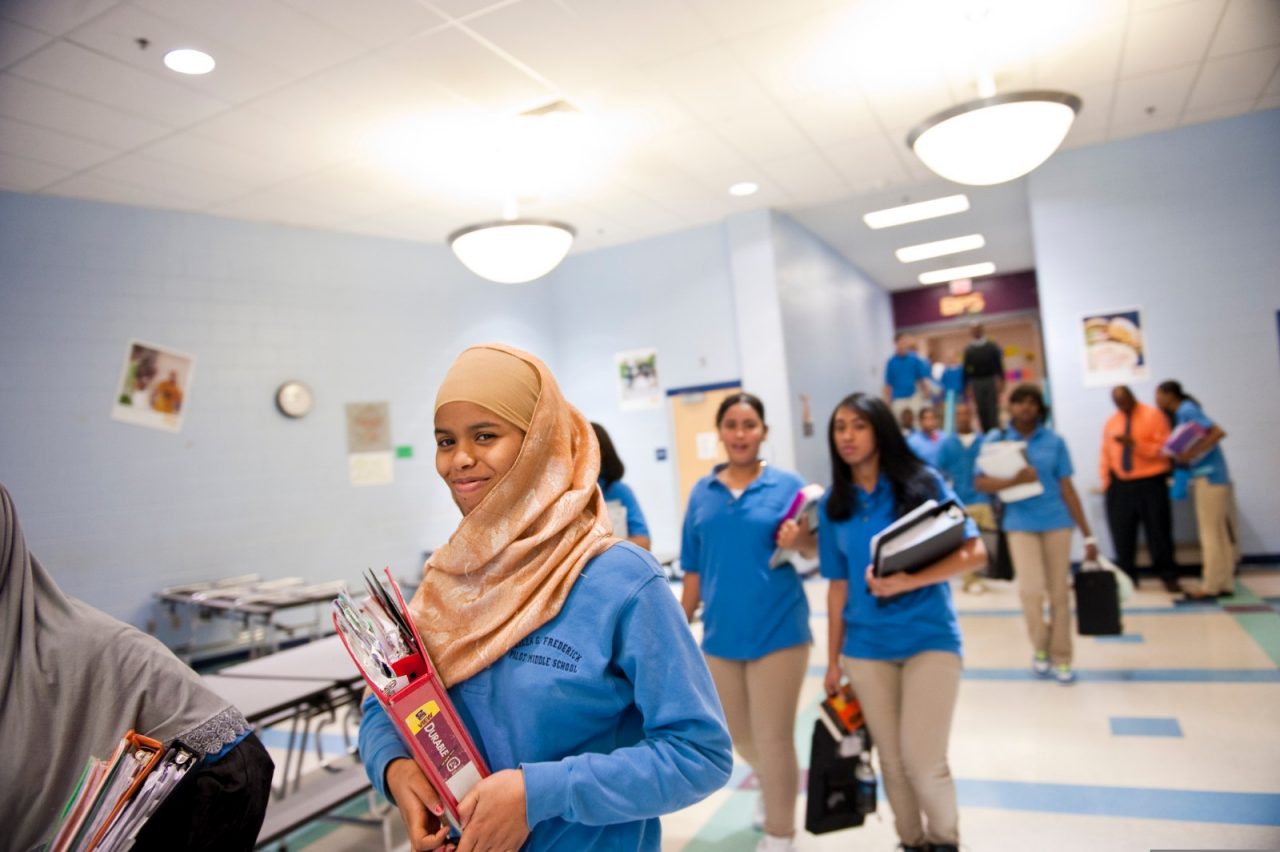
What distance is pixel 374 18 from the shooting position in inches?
149

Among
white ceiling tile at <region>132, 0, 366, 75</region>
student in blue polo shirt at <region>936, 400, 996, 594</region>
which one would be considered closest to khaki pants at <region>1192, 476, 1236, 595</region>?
student in blue polo shirt at <region>936, 400, 996, 594</region>

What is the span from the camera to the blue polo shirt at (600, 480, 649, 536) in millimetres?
3432

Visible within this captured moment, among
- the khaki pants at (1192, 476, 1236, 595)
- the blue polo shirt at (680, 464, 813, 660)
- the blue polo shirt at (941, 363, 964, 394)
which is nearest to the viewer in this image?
the blue polo shirt at (680, 464, 813, 660)

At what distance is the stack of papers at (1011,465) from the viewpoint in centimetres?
427

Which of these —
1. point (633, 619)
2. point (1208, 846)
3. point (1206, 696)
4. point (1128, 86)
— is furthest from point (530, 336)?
point (633, 619)

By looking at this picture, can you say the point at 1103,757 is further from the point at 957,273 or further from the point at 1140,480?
the point at 957,273

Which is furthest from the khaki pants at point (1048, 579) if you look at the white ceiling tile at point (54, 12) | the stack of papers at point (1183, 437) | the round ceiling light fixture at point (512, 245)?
the white ceiling tile at point (54, 12)

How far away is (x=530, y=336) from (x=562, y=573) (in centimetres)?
797

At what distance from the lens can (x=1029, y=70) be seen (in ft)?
17.3

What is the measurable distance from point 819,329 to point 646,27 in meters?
5.83

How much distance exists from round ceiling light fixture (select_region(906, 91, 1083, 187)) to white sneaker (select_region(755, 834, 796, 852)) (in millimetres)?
3523

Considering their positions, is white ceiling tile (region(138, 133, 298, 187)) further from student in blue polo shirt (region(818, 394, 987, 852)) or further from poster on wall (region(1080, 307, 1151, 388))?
poster on wall (region(1080, 307, 1151, 388))

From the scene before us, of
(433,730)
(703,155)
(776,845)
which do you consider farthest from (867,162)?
(433,730)

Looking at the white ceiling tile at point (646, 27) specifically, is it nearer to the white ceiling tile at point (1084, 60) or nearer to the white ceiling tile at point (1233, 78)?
the white ceiling tile at point (1084, 60)
